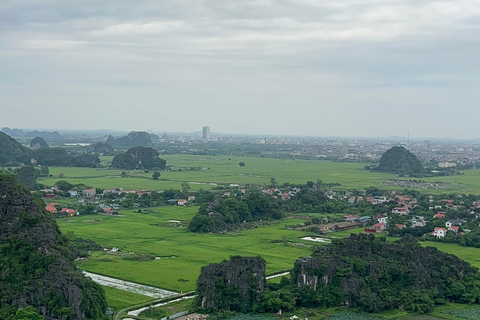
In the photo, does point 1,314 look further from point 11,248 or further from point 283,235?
point 283,235

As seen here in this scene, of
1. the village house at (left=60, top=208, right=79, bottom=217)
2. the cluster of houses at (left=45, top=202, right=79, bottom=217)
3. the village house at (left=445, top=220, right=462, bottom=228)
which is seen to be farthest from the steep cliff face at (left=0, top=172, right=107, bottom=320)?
the village house at (left=445, top=220, right=462, bottom=228)

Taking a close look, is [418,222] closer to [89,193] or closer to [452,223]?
[452,223]

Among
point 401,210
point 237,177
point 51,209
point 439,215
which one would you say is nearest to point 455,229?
point 439,215

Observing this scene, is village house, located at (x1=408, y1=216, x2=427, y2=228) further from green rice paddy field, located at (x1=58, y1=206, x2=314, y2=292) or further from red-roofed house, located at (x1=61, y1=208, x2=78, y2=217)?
red-roofed house, located at (x1=61, y1=208, x2=78, y2=217)

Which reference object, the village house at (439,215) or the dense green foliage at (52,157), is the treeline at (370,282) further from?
the dense green foliage at (52,157)

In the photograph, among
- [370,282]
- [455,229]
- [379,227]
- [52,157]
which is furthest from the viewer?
[52,157]

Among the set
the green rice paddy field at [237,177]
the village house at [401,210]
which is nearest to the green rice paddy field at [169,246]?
the village house at [401,210]

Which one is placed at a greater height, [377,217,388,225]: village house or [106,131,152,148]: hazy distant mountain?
[106,131,152,148]: hazy distant mountain
